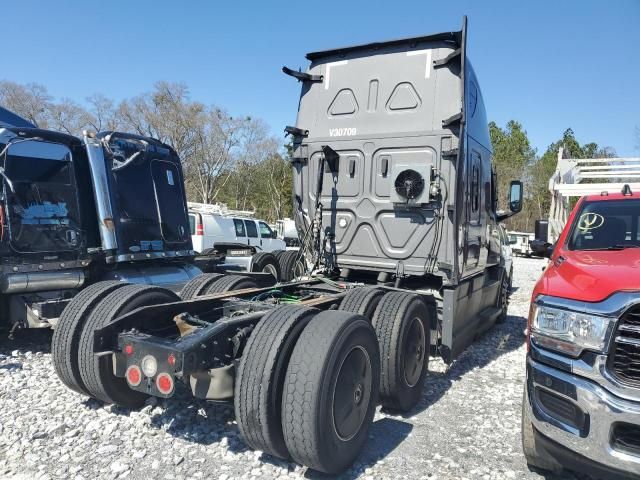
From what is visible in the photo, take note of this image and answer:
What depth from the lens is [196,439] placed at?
3.90 meters

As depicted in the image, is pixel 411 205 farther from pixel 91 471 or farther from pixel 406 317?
pixel 91 471

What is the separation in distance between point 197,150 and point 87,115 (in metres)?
7.71

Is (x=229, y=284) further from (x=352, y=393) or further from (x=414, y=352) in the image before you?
(x=352, y=393)

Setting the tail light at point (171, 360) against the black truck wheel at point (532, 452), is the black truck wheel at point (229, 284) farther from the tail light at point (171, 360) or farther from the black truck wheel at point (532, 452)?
the black truck wheel at point (532, 452)

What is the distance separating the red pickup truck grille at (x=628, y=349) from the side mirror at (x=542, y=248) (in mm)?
2017

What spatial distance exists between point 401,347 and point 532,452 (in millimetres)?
1447

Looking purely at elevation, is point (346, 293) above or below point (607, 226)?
below

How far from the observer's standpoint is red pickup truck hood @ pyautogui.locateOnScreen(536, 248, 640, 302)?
9.85 ft

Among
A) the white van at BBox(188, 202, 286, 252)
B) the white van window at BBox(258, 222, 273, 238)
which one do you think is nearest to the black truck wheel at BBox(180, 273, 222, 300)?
the white van at BBox(188, 202, 286, 252)

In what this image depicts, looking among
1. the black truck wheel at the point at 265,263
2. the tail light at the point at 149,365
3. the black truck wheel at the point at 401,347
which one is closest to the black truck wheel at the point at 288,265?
the black truck wheel at the point at 265,263

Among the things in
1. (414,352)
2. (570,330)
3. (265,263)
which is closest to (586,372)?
(570,330)

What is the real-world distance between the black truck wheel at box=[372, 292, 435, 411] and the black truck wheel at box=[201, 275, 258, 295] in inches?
67.3

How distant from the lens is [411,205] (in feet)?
19.1

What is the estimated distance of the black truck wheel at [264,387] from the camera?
321 cm
